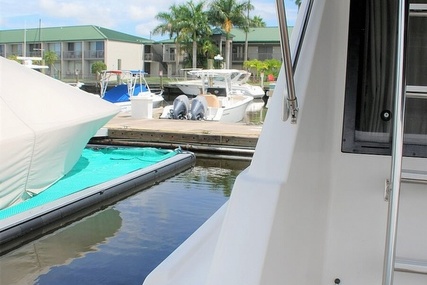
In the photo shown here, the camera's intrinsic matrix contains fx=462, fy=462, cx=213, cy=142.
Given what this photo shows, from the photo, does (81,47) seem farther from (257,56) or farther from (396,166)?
(396,166)

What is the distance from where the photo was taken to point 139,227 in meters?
6.35

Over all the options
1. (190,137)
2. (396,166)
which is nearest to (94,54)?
(190,137)

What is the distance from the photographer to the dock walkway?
1170cm

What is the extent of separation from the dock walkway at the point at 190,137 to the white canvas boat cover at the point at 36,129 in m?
4.18

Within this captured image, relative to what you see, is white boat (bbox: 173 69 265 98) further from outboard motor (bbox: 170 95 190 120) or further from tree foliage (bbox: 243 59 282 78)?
tree foliage (bbox: 243 59 282 78)

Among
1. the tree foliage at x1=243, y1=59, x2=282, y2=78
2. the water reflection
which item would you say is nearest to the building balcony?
the tree foliage at x1=243, y1=59, x2=282, y2=78

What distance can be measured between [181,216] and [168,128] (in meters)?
6.45

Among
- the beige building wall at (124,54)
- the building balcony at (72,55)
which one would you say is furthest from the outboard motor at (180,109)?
the building balcony at (72,55)

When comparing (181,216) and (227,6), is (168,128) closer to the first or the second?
(181,216)

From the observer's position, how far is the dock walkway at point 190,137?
→ 1170cm

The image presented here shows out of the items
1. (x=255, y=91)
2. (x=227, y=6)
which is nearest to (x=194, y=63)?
(x=227, y=6)

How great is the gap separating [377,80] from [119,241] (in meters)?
4.47

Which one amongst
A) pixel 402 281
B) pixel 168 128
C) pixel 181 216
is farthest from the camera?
pixel 168 128

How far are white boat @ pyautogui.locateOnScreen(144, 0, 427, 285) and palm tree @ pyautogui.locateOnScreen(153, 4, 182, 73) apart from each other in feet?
167
